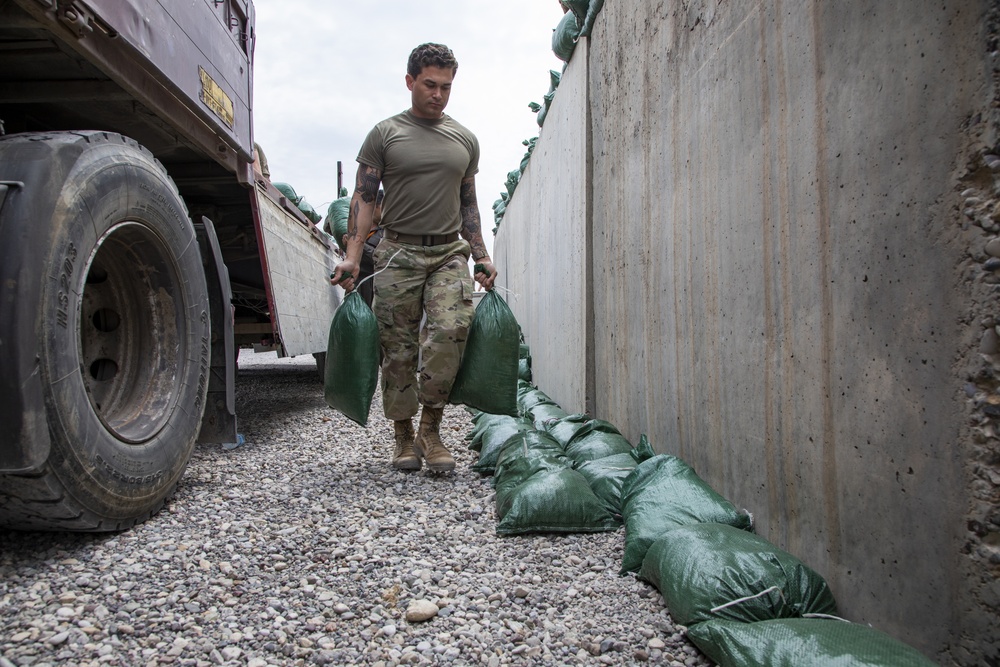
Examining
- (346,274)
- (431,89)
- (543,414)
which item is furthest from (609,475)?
(431,89)

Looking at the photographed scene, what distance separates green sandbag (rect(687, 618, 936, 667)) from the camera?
0.99 metres

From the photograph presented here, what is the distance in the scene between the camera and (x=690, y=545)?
148 centimetres

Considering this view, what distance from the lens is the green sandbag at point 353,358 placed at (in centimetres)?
275

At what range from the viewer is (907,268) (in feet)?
3.62

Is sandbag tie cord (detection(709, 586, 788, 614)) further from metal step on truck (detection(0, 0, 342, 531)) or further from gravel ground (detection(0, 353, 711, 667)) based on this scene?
metal step on truck (detection(0, 0, 342, 531))

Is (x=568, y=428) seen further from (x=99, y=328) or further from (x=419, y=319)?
(x=99, y=328)

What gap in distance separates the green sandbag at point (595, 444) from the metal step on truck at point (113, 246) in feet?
4.69

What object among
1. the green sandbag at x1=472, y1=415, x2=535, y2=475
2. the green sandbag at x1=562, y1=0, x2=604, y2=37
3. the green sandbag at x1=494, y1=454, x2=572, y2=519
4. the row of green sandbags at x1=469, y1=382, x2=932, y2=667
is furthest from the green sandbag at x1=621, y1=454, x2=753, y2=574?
the green sandbag at x1=562, y1=0, x2=604, y2=37

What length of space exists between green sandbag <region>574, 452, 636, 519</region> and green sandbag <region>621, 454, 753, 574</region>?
4 centimetres

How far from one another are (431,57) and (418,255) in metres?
0.85

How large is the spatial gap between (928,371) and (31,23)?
2.09 m

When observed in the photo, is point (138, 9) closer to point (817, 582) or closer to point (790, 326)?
point (790, 326)

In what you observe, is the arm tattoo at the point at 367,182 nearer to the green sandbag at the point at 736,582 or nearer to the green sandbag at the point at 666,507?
the green sandbag at the point at 666,507

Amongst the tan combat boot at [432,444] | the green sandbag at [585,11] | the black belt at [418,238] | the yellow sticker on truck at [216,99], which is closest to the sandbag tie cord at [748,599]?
the tan combat boot at [432,444]
